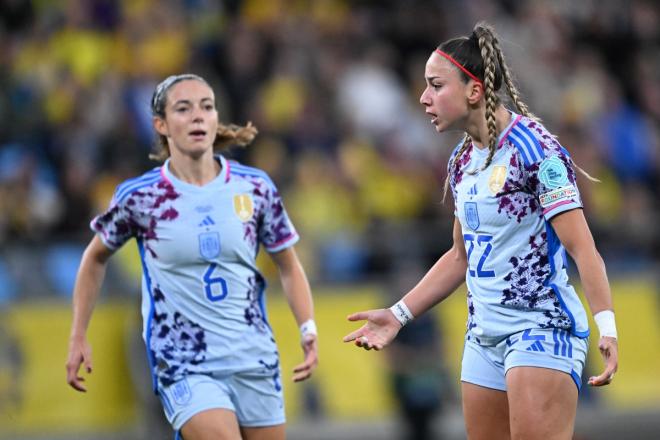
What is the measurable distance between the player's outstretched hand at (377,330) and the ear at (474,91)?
1.14 m

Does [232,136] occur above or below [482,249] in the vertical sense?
above

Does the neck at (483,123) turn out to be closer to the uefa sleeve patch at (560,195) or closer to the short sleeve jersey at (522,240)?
the short sleeve jersey at (522,240)

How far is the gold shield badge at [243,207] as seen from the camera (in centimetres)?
697

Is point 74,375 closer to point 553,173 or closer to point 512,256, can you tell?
point 512,256

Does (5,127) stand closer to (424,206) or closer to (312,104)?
(312,104)

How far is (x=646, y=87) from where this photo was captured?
691 inches

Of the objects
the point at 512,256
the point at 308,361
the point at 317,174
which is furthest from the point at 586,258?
the point at 317,174

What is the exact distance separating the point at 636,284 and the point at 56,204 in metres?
6.28

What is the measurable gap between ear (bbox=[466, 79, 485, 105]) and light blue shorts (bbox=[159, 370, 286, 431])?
6.17 feet

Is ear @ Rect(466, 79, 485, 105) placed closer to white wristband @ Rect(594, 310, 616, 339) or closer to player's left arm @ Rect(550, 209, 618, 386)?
player's left arm @ Rect(550, 209, 618, 386)

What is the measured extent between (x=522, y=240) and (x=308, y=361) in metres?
1.53

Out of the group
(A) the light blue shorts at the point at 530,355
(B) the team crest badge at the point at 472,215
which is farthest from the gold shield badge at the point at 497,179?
(A) the light blue shorts at the point at 530,355

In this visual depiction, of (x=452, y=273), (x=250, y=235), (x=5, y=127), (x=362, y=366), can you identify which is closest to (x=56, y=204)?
(x=5, y=127)

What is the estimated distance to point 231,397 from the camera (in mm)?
6805
